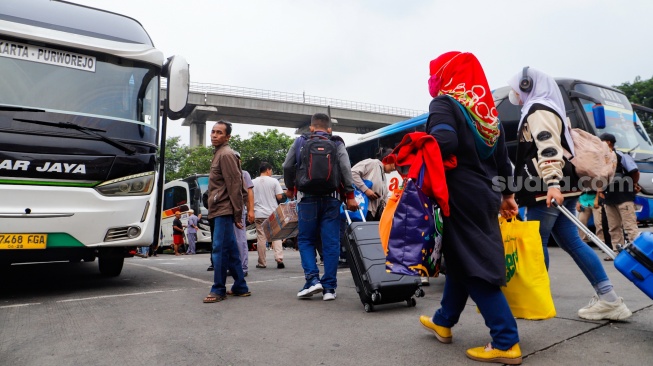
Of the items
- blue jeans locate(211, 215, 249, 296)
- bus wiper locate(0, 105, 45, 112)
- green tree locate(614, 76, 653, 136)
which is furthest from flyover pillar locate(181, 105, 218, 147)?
blue jeans locate(211, 215, 249, 296)

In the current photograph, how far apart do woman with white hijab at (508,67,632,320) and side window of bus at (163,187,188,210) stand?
1582cm

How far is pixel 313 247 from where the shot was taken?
446 cm

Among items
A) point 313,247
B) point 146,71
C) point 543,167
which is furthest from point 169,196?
point 543,167

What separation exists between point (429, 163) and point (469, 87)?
1.84 ft

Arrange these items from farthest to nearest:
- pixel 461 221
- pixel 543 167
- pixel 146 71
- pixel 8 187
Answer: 1. pixel 146 71
2. pixel 8 187
3. pixel 543 167
4. pixel 461 221

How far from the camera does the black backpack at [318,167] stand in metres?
4.22

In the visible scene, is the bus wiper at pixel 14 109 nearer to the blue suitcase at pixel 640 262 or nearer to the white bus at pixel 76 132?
the white bus at pixel 76 132

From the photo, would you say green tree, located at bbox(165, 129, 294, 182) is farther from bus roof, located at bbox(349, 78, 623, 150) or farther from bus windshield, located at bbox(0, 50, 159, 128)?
bus windshield, located at bbox(0, 50, 159, 128)

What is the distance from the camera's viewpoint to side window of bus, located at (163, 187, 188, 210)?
1767cm

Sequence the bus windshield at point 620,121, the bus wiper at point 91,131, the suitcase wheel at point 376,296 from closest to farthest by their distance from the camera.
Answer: the suitcase wheel at point 376,296 < the bus wiper at point 91,131 < the bus windshield at point 620,121

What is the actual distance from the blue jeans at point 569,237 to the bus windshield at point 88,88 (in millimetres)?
4185

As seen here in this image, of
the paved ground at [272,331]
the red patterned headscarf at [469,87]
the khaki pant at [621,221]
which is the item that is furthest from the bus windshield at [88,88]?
the khaki pant at [621,221]

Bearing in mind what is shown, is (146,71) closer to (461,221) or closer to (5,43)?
(5,43)

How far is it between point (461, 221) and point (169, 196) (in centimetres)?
1810
